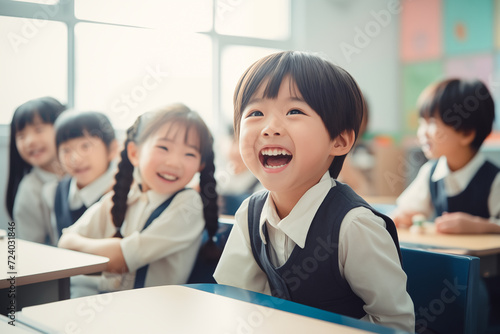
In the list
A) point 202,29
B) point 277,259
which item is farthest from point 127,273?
point 202,29

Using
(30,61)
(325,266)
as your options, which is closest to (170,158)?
(325,266)

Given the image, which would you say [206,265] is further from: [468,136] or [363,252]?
[468,136]

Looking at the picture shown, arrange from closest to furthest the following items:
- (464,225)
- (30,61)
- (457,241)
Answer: (457,241)
(464,225)
(30,61)

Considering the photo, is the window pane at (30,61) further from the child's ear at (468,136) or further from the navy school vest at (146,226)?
the child's ear at (468,136)

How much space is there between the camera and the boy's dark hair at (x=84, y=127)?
2240 mm

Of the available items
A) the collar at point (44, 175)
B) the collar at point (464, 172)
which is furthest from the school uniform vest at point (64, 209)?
the collar at point (464, 172)

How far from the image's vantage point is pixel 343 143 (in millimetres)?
1172

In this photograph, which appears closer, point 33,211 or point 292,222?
point 292,222

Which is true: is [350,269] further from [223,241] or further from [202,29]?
[202,29]

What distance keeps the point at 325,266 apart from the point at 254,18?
4.48 meters

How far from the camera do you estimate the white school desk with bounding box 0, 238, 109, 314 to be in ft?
4.00

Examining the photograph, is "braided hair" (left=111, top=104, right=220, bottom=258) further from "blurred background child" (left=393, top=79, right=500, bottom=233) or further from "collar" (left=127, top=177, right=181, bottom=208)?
"blurred background child" (left=393, top=79, right=500, bottom=233)

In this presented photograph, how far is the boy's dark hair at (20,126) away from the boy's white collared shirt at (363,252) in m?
1.75

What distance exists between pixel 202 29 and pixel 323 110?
12.6 ft
